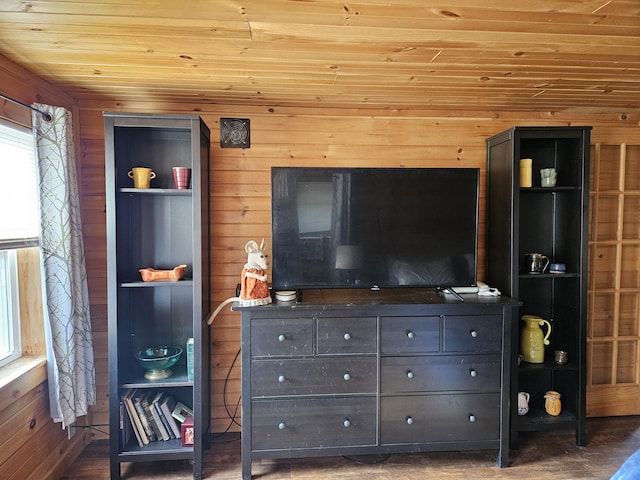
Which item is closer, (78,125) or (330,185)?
(330,185)

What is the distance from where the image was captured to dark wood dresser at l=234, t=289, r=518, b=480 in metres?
2.03

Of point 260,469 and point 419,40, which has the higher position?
point 419,40

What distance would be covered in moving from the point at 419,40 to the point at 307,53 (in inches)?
19.0

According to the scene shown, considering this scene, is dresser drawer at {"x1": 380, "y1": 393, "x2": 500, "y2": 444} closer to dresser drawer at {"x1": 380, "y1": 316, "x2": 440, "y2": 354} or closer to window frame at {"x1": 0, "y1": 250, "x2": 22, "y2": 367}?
dresser drawer at {"x1": 380, "y1": 316, "x2": 440, "y2": 354}

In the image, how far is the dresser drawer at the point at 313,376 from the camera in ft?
6.65

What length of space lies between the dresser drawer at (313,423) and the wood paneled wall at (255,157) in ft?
1.82

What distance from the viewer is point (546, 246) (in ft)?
8.39

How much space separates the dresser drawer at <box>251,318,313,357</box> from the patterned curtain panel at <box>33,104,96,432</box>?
3.13ft

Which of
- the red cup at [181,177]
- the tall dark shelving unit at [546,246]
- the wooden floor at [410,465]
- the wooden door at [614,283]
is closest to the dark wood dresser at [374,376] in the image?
the wooden floor at [410,465]

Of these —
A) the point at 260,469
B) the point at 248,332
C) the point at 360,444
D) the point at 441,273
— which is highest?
the point at 441,273

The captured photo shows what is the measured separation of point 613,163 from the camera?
2.67 meters

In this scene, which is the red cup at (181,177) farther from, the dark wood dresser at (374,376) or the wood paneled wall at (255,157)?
the dark wood dresser at (374,376)

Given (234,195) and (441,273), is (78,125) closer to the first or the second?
(234,195)

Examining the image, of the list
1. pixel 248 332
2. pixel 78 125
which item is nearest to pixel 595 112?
pixel 248 332
